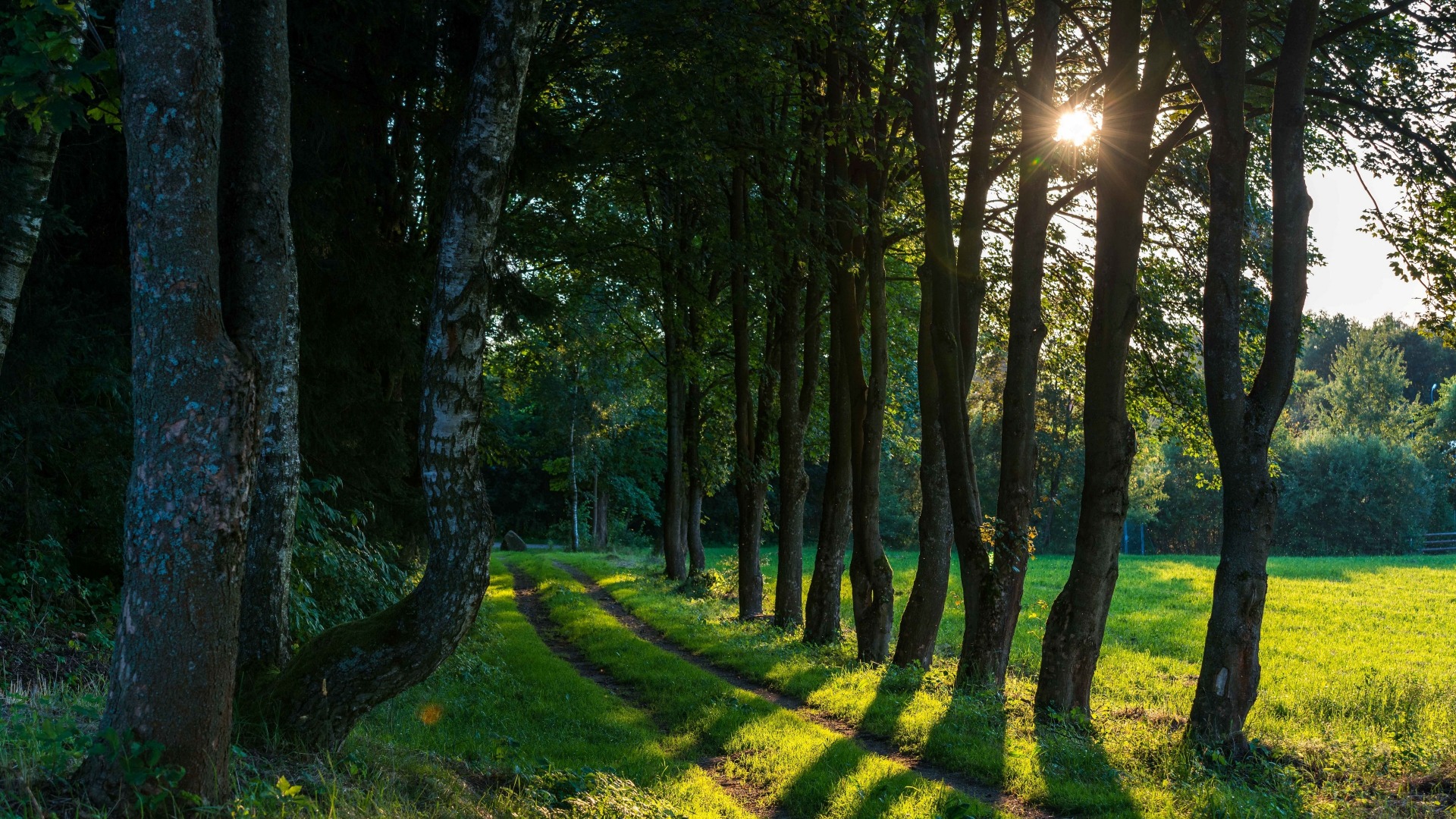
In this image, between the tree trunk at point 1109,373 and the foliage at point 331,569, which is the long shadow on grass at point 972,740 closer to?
the tree trunk at point 1109,373

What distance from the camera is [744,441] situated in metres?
21.1

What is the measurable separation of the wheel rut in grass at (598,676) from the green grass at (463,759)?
20 centimetres

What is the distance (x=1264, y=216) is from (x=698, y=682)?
10.8m

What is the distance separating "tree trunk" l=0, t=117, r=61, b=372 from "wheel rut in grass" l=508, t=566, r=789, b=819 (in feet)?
21.3

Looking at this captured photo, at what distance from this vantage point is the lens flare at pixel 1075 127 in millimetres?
11859

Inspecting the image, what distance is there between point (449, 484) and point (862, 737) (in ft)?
17.7

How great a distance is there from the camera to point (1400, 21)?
406 inches

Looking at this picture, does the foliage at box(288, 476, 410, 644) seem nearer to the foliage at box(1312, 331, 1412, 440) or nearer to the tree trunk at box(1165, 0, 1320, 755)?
the tree trunk at box(1165, 0, 1320, 755)

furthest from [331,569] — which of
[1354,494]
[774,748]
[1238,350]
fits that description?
[1354,494]

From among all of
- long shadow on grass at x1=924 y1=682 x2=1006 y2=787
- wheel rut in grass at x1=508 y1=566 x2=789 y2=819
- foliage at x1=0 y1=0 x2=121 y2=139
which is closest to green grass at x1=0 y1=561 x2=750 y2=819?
wheel rut in grass at x1=508 y1=566 x2=789 y2=819

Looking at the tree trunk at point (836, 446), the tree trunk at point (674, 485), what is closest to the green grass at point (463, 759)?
the tree trunk at point (836, 446)

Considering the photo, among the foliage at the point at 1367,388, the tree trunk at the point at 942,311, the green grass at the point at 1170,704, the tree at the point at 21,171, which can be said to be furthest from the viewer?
the foliage at the point at 1367,388

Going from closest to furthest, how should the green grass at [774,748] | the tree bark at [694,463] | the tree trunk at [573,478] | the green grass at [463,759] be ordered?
the green grass at [463,759] → the green grass at [774,748] → the tree bark at [694,463] → the tree trunk at [573,478]

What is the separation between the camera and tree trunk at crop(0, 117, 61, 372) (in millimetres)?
7266
